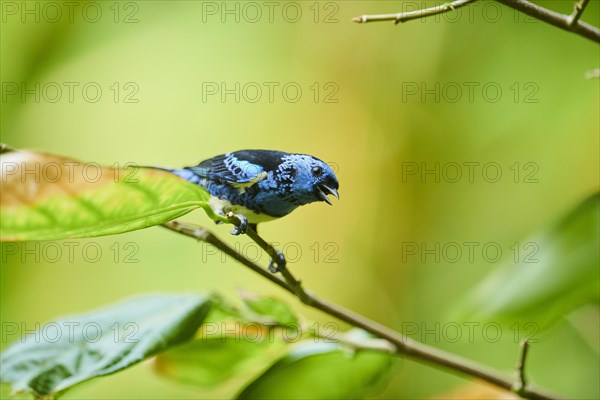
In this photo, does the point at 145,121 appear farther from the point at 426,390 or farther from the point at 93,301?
the point at 426,390

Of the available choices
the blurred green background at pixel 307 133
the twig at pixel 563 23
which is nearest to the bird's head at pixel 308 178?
the twig at pixel 563 23

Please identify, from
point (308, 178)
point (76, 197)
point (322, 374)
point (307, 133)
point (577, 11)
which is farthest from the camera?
point (307, 133)

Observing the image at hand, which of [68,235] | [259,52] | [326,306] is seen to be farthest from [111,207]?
[259,52]

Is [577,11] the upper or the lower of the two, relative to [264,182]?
upper

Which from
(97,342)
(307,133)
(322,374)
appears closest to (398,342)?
(322,374)

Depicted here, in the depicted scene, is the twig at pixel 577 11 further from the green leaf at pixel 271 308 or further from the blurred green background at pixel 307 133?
the blurred green background at pixel 307 133

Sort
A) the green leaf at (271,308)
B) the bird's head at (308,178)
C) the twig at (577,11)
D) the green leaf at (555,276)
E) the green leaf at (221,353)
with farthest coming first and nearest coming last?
the green leaf at (221,353), the green leaf at (271,308), the green leaf at (555,276), the bird's head at (308,178), the twig at (577,11)

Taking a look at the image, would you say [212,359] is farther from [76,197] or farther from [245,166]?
[76,197]
